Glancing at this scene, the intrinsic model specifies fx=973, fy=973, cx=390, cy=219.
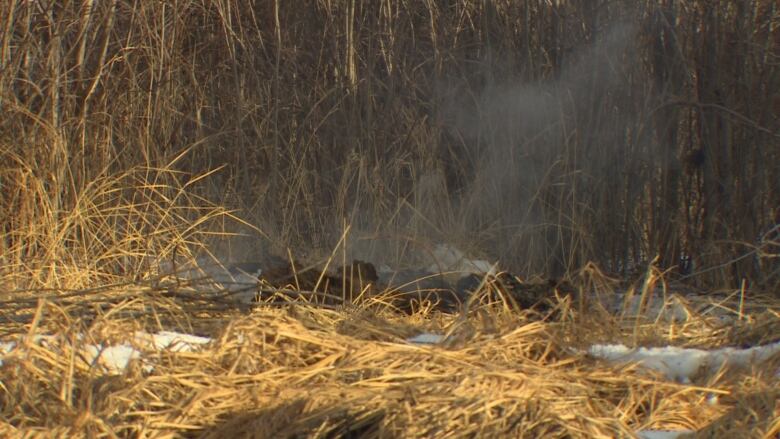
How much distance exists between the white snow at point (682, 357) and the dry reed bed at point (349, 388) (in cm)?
6

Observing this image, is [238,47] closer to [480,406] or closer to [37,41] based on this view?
[37,41]

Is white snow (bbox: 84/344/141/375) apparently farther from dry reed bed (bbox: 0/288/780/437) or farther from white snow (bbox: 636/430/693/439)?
white snow (bbox: 636/430/693/439)

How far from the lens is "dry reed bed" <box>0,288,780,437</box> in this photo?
72.4 inches

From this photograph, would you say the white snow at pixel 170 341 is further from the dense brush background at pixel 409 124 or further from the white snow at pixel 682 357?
the dense brush background at pixel 409 124

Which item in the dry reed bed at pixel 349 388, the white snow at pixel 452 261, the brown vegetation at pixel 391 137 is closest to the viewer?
the dry reed bed at pixel 349 388

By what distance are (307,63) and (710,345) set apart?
3114mm

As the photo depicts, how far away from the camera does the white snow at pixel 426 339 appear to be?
7.91 ft

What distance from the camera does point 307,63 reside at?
525cm

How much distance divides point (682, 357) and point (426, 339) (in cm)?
64

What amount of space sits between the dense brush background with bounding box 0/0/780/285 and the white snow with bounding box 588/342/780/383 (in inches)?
72.1

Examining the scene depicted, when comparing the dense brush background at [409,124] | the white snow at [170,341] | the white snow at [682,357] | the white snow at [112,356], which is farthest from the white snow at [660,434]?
the dense brush background at [409,124]

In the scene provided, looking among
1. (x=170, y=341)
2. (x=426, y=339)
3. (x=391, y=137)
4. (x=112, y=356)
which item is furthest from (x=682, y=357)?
(x=391, y=137)

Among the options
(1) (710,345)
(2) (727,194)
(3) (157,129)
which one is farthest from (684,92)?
(3) (157,129)

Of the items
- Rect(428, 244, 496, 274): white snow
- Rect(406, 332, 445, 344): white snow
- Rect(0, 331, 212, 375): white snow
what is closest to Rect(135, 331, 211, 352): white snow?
Rect(0, 331, 212, 375): white snow
